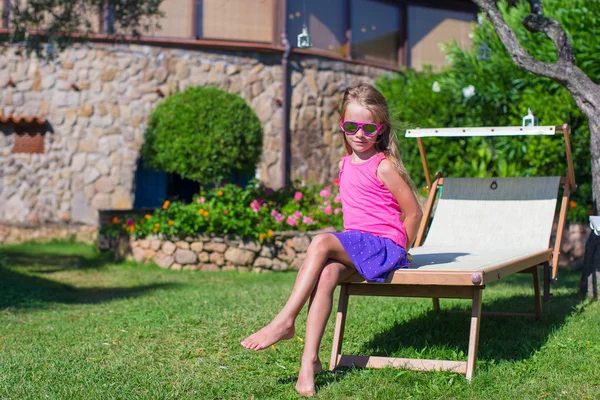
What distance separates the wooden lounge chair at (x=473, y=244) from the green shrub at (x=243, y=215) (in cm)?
355

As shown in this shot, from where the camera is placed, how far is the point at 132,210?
1116cm

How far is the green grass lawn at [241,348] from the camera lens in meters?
3.45

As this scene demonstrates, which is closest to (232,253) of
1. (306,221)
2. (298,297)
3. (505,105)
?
(306,221)

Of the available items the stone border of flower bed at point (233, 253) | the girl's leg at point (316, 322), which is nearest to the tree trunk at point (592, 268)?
the girl's leg at point (316, 322)

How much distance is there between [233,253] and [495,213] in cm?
413

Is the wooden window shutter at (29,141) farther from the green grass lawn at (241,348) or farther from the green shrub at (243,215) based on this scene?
the green grass lawn at (241,348)

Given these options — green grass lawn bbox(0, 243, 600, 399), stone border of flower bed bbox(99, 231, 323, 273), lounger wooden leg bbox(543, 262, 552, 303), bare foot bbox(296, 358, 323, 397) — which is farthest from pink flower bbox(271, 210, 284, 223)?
bare foot bbox(296, 358, 323, 397)

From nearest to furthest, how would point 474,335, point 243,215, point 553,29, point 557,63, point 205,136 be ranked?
point 474,335 < point 557,63 < point 553,29 < point 243,215 < point 205,136

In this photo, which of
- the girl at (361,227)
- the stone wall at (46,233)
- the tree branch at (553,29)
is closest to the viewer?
the girl at (361,227)

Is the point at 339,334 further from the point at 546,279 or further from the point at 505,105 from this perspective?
the point at 505,105

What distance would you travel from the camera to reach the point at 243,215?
9.17 m

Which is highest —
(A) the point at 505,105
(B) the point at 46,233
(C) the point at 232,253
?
(A) the point at 505,105

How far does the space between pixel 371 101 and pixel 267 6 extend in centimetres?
925

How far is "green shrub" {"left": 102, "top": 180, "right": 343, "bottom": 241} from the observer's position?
9.02m
